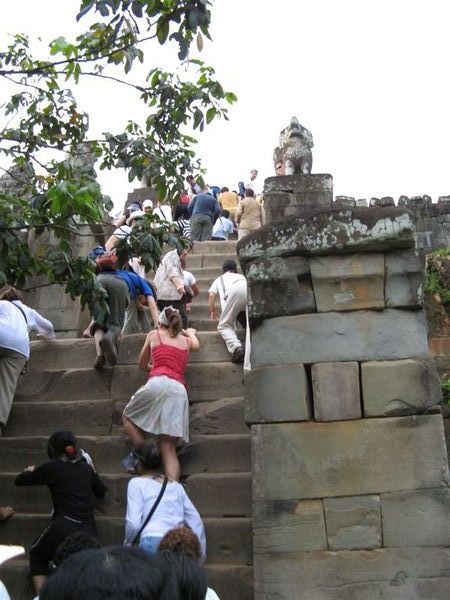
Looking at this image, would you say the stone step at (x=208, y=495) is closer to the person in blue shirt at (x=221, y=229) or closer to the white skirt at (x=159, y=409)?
the white skirt at (x=159, y=409)

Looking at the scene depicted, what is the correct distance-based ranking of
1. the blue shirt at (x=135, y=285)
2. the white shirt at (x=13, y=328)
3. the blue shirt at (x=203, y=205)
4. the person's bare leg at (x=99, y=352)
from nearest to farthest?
the white shirt at (x=13, y=328) → the person's bare leg at (x=99, y=352) → the blue shirt at (x=135, y=285) → the blue shirt at (x=203, y=205)

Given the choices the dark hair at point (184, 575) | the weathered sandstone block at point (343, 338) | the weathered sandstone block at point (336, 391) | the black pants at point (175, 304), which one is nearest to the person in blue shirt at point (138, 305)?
the black pants at point (175, 304)

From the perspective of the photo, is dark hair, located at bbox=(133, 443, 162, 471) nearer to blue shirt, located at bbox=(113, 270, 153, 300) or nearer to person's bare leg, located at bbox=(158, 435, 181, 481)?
person's bare leg, located at bbox=(158, 435, 181, 481)

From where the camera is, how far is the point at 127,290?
7695 millimetres

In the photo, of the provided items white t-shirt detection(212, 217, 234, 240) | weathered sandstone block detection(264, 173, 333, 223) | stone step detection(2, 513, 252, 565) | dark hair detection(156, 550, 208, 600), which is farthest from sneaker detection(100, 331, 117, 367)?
white t-shirt detection(212, 217, 234, 240)

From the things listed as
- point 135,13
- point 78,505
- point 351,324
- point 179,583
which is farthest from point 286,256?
point 179,583

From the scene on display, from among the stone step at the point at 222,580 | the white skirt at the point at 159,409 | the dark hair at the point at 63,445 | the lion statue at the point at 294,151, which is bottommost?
the stone step at the point at 222,580

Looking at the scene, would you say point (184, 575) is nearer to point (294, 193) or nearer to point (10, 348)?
point (10, 348)

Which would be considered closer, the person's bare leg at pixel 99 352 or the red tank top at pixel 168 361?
the red tank top at pixel 168 361

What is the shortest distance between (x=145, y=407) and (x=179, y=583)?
424 centimetres

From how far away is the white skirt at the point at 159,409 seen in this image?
5922 mm

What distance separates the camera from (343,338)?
4.69m

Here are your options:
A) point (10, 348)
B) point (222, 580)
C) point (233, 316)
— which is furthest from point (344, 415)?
point (10, 348)

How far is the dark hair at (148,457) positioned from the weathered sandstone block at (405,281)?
6.03ft
